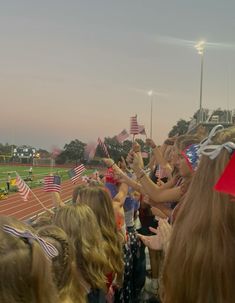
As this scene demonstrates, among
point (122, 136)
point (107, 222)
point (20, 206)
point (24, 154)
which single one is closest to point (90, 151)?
point (122, 136)

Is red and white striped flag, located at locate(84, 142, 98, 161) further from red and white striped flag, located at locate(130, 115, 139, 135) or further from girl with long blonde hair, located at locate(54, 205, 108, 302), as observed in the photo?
girl with long blonde hair, located at locate(54, 205, 108, 302)

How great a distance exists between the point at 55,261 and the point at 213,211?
40.0 inches

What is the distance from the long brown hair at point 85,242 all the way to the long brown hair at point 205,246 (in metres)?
1.33

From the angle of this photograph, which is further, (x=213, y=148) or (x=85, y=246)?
(x=85, y=246)

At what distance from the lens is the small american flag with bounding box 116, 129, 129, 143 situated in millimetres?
9161

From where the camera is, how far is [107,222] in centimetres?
381

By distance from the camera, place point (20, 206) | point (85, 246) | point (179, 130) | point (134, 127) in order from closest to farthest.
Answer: point (85, 246)
point (134, 127)
point (179, 130)
point (20, 206)

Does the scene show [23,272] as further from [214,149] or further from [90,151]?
[90,151]

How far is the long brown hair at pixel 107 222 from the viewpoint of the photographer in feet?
11.9

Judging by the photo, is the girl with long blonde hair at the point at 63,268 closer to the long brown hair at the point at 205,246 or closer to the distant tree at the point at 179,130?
Result: the long brown hair at the point at 205,246

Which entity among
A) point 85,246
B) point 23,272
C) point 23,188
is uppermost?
point 23,272

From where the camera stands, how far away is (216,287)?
1701 millimetres

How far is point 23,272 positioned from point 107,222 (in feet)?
7.28

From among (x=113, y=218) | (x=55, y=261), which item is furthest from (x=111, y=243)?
(x=55, y=261)
